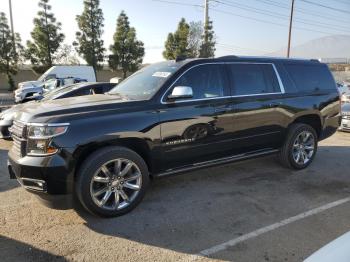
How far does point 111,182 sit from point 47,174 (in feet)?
2.51

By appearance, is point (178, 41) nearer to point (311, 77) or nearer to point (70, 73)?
point (70, 73)

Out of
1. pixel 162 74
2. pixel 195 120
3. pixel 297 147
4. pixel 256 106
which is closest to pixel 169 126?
pixel 195 120

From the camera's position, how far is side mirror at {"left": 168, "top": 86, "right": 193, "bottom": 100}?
430cm

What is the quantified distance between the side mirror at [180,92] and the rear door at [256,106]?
871 mm

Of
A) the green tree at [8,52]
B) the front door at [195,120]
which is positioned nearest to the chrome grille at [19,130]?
the front door at [195,120]

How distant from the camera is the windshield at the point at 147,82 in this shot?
4.48 m

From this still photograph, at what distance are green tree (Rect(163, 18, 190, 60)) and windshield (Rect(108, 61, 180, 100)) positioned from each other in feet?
119

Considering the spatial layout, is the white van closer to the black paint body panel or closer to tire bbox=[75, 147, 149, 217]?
the black paint body panel

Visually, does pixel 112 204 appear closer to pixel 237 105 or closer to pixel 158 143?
pixel 158 143

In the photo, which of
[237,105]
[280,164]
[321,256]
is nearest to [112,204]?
[237,105]

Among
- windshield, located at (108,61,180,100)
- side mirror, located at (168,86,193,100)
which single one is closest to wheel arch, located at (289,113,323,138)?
side mirror, located at (168,86,193,100)

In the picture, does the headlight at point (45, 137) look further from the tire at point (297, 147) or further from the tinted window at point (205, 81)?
the tire at point (297, 147)

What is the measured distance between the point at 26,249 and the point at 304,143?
480 cm

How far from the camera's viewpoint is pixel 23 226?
3873 mm
